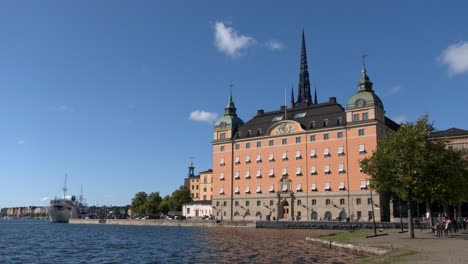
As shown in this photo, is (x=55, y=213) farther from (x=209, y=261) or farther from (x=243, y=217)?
(x=209, y=261)

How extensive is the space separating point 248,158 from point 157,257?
7420 centimetres

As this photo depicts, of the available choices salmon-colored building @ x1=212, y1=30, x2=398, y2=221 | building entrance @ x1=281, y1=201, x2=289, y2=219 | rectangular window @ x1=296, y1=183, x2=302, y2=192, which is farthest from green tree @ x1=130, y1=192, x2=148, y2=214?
rectangular window @ x1=296, y1=183, x2=302, y2=192

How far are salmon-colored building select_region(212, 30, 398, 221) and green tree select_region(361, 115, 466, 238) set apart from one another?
38647 mm

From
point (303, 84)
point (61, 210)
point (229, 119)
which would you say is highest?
point (303, 84)

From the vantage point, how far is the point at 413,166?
1764 inches

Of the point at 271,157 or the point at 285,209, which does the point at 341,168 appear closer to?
the point at 285,209

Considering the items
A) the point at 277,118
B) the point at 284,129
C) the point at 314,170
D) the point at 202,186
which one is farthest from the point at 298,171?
the point at 202,186

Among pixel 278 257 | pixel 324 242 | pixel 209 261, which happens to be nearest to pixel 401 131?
pixel 324 242

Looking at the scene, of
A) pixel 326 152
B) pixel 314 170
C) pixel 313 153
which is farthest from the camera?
pixel 313 153

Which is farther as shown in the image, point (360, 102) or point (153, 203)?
point (153, 203)

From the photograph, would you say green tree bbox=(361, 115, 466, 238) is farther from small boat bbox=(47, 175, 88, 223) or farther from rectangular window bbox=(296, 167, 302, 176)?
small boat bbox=(47, 175, 88, 223)

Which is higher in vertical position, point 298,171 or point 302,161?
point 302,161

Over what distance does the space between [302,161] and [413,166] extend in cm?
5676

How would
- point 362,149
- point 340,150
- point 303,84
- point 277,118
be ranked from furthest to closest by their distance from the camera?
point 303,84 → point 277,118 → point 340,150 → point 362,149
